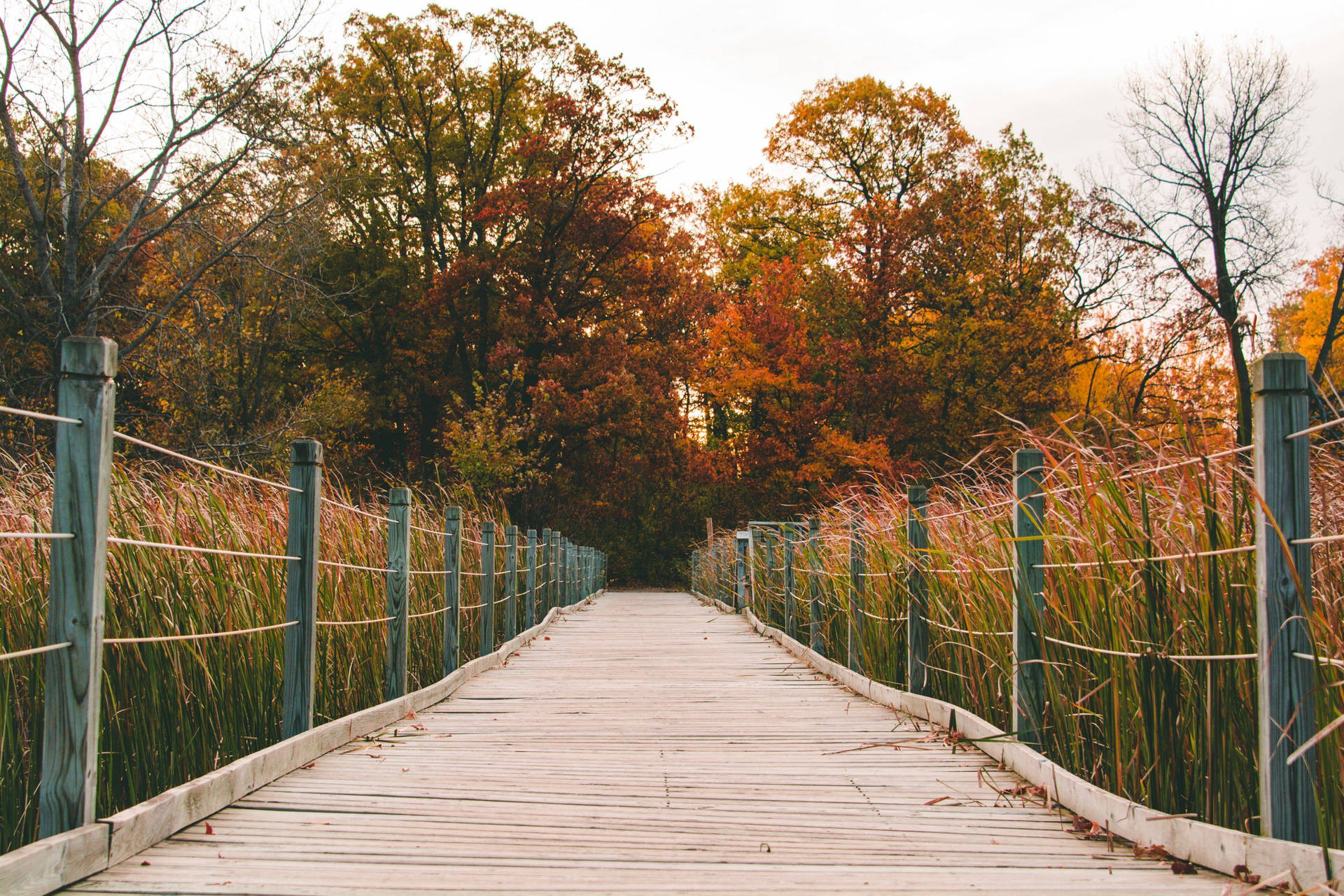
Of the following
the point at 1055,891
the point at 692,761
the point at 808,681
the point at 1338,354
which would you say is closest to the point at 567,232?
the point at 1338,354

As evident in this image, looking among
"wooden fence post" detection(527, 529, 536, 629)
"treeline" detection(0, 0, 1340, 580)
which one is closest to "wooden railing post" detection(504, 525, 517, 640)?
"wooden fence post" detection(527, 529, 536, 629)

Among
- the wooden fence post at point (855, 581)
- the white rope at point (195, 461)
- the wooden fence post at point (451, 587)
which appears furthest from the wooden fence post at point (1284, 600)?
the wooden fence post at point (451, 587)

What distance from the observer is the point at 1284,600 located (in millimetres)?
2082

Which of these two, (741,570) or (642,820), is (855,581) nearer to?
(642,820)

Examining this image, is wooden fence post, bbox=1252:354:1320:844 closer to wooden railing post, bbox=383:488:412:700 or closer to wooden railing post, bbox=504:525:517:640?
wooden railing post, bbox=383:488:412:700

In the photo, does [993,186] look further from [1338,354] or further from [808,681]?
[808,681]

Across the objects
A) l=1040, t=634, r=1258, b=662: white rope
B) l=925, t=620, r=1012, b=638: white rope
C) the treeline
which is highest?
the treeline

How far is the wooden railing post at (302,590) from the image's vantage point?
3533 millimetres

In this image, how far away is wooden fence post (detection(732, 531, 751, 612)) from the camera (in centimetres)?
1226

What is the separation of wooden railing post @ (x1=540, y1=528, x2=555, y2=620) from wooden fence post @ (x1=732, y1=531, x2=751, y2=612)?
88.4 inches

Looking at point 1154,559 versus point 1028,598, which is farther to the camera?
point 1028,598

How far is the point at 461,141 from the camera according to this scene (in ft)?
88.1

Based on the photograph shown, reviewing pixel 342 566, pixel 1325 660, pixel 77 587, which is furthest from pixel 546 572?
pixel 1325 660

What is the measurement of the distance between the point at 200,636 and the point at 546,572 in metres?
9.44
